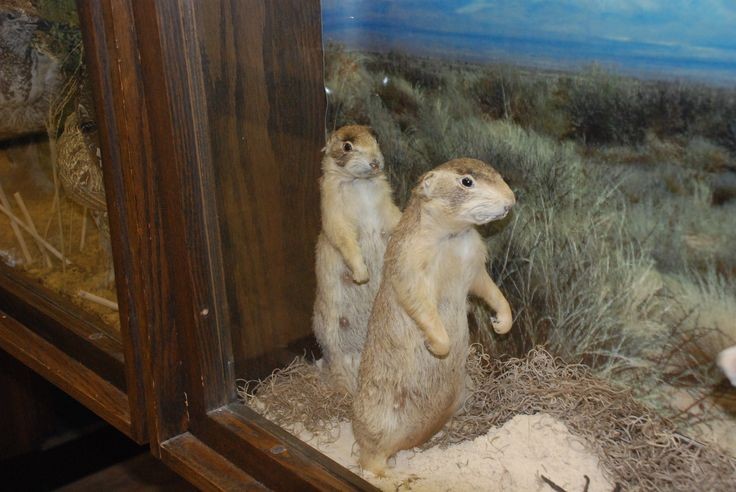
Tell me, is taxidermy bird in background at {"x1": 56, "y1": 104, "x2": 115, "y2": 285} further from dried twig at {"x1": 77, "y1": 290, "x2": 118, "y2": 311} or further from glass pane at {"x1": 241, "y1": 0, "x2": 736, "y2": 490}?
glass pane at {"x1": 241, "y1": 0, "x2": 736, "y2": 490}

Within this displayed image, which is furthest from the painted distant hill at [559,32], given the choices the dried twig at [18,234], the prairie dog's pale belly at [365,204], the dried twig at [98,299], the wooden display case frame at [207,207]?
the dried twig at [18,234]

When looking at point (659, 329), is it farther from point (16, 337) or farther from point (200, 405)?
point (16, 337)

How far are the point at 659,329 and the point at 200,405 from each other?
2.64ft

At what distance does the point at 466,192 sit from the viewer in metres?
1.17

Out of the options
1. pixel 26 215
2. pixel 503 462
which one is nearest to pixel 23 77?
pixel 26 215

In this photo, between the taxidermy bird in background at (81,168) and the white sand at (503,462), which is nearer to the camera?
the white sand at (503,462)

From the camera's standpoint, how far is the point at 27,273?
2088mm

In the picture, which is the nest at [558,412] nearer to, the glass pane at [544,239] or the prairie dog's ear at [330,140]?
the glass pane at [544,239]

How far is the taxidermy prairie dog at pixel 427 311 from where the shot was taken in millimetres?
1191

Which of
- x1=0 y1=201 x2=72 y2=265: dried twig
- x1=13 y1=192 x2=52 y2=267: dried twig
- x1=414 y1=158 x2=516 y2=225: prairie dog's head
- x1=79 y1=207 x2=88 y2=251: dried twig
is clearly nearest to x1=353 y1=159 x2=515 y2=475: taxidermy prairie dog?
x1=414 y1=158 x2=516 y2=225: prairie dog's head

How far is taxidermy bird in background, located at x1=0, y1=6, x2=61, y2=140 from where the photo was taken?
1833 mm

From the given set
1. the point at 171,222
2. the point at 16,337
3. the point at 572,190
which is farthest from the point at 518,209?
the point at 16,337

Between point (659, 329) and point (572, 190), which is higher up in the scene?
point (572, 190)

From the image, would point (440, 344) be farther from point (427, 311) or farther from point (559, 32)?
point (559, 32)
